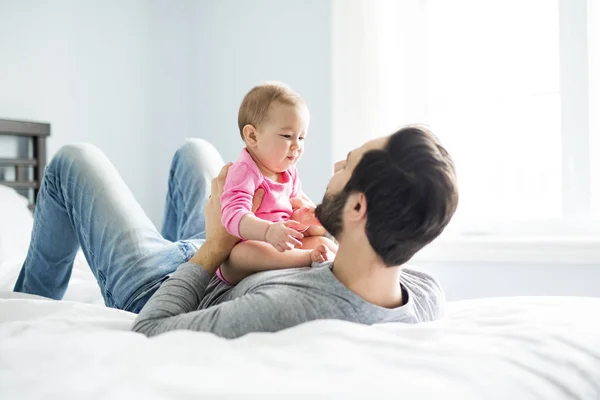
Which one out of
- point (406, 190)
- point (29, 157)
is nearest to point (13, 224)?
point (29, 157)

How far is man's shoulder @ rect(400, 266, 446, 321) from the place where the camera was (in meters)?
1.16

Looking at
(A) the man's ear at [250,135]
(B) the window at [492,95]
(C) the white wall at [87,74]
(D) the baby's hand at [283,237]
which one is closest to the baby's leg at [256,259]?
(D) the baby's hand at [283,237]

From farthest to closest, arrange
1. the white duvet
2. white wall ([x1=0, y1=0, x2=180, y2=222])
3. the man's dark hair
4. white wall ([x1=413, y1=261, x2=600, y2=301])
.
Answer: white wall ([x1=0, y1=0, x2=180, y2=222])
white wall ([x1=413, y1=261, x2=600, y2=301])
the man's dark hair
the white duvet

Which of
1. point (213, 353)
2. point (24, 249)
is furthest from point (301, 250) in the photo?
→ point (24, 249)

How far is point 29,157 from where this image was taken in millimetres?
2729

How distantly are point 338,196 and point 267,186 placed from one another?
13.6 inches

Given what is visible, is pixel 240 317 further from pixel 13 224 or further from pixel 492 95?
pixel 492 95

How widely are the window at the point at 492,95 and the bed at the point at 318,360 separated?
1672 millimetres

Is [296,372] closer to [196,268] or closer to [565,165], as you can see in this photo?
[196,268]

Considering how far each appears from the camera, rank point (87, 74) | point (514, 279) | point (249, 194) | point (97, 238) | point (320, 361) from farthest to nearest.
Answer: point (87, 74)
point (514, 279)
point (97, 238)
point (249, 194)
point (320, 361)

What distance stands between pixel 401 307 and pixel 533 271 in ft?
5.09

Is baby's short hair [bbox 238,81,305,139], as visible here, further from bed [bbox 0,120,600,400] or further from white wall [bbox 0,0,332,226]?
white wall [bbox 0,0,332,226]

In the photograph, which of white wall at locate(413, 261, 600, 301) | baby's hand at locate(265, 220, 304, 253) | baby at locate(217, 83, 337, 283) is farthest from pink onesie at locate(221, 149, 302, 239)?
white wall at locate(413, 261, 600, 301)

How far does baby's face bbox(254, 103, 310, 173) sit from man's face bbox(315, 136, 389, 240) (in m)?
0.27
